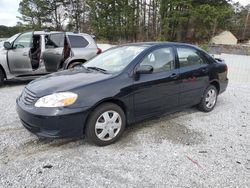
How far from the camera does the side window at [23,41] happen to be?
700 centimetres

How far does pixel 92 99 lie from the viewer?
321 centimetres

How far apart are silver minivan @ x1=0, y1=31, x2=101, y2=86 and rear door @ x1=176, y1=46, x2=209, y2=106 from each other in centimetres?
371

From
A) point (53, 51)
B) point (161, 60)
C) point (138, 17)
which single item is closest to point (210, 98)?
point (161, 60)

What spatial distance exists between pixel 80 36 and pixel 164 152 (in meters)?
5.40

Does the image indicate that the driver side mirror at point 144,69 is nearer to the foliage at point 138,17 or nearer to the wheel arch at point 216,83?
the wheel arch at point 216,83

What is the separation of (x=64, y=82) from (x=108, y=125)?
2.87 feet

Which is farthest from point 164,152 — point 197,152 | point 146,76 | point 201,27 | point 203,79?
point 201,27

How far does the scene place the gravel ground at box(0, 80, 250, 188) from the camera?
2688 millimetres

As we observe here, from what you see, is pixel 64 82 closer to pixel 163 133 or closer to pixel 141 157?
pixel 141 157

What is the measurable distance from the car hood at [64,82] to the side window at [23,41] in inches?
151

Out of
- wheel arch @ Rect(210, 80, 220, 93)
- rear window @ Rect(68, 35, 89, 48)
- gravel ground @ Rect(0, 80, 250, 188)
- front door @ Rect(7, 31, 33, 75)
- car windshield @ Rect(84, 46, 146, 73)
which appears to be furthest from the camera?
rear window @ Rect(68, 35, 89, 48)

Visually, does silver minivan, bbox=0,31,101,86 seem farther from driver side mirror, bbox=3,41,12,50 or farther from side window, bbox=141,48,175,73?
side window, bbox=141,48,175,73

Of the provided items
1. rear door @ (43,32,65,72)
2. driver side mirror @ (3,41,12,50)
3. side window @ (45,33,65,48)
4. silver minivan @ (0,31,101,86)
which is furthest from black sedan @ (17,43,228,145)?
driver side mirror @ (3,41,12,50)

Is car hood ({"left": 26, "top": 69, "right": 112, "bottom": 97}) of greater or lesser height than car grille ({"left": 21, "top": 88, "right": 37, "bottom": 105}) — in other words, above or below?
above
